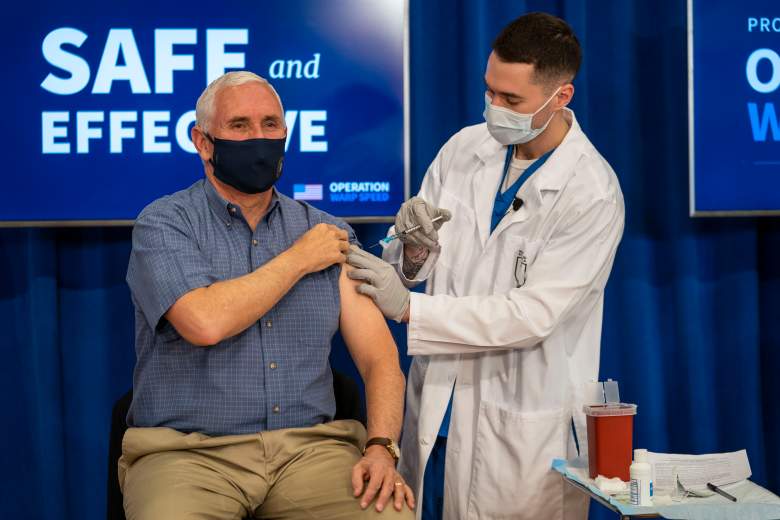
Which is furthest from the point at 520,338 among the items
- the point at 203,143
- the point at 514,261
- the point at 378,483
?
the point at 203,143

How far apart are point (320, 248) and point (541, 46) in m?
0.76

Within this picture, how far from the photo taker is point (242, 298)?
200 cm

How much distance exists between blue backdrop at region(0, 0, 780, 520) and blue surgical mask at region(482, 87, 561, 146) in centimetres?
81

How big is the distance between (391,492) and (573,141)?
1020 mm

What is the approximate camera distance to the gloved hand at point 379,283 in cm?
225

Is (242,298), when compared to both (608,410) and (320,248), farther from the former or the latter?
(608,410)

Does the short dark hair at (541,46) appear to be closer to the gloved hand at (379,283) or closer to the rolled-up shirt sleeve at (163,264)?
the gloved hand at (379,283)

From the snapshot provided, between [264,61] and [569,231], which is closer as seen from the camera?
[569,231]

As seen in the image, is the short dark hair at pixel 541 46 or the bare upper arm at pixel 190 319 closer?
the bare upper arm at pixel 190 319

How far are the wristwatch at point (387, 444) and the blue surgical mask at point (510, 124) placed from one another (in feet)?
2.67

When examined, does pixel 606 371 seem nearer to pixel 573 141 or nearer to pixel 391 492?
pixel 573 141

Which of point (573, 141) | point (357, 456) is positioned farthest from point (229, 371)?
point (573, 141)

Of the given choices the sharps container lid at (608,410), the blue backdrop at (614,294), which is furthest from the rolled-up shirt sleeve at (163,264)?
the blue backdrop at (614,294)

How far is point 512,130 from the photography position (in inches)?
95.0
